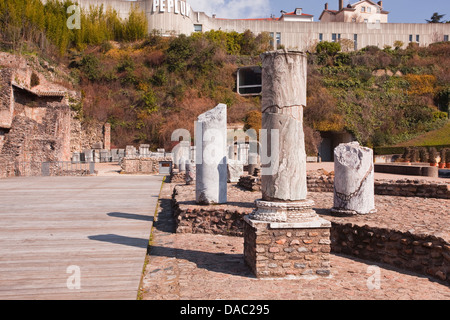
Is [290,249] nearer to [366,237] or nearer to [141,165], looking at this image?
[366,237]

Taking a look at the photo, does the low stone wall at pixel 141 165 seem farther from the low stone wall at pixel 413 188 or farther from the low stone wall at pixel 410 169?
the low stone wall at pixel 413 188

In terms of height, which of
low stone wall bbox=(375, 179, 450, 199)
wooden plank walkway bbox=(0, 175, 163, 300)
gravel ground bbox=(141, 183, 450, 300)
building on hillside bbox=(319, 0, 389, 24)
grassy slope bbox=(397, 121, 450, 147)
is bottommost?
gravel ground bbox=(141, 183, 450, 300)

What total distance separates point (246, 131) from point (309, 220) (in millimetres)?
28902

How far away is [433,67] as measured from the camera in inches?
1649

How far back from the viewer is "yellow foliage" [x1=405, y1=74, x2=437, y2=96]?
38.7 metres

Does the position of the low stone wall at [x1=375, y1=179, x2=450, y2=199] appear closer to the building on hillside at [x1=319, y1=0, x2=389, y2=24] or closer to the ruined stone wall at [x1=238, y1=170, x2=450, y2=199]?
the ruined stone wall at [x1=238, y1=170, x2=450, y2=199]

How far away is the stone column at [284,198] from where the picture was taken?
14.7 ft

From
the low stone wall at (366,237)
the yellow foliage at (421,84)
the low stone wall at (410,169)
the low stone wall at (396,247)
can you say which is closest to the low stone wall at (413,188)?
the low stone wall at (366,237)

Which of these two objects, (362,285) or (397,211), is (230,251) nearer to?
(362,285)

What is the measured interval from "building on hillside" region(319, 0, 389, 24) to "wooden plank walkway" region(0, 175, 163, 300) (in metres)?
53.5

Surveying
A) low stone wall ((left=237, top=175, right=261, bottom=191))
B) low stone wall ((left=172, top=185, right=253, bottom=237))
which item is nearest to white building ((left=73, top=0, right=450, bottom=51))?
low stone wall ((left=237, top=175, right=261, bottom=191))

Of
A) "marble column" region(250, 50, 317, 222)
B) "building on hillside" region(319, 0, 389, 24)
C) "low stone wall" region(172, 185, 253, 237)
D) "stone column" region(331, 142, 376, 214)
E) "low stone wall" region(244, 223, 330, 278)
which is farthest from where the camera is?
"building on hillside" region(319, 0, 389, 24)

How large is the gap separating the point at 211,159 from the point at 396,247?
3.89 m

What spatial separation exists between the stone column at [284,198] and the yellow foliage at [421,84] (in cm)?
3871
